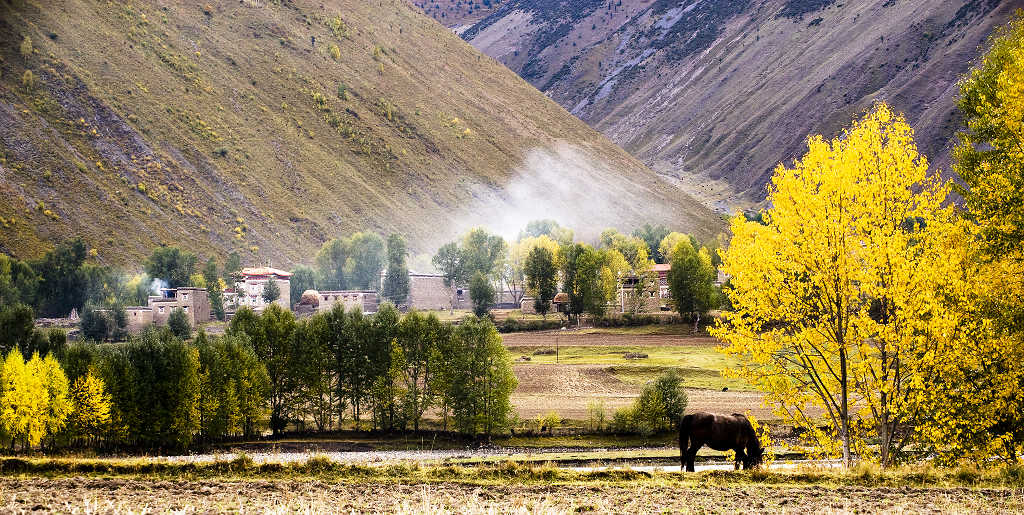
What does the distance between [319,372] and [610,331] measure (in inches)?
2246

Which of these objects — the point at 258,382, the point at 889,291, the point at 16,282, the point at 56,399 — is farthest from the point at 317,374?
the point at 16,282

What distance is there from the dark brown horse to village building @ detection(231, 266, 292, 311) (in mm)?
112676

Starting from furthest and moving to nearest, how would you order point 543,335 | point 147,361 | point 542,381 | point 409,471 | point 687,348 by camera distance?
point 543,335 → point 687,348 → point 542,381 → point 147,361 → point 409,471

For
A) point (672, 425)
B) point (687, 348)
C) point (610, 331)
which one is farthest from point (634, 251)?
point (672, 425)

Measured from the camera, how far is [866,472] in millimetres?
22703

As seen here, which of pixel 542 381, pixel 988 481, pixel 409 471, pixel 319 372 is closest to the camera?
pixel 988 481

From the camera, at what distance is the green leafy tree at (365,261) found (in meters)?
164

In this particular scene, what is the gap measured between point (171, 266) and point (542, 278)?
61643 millimetres

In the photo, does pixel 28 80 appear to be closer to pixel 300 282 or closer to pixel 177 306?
pixel 300 282

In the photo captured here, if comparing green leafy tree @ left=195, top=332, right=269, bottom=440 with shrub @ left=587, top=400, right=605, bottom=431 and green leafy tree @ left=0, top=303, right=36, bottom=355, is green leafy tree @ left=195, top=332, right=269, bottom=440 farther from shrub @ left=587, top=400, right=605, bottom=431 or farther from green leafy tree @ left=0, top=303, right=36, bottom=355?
shrub @ left=587, top=400, right=605, bottom=431

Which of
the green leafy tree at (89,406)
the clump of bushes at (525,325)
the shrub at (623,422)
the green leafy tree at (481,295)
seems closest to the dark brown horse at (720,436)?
the shrub at (623,422)

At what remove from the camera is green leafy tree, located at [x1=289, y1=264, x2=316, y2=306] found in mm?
149875

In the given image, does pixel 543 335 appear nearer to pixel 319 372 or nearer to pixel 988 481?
pixel 319 372

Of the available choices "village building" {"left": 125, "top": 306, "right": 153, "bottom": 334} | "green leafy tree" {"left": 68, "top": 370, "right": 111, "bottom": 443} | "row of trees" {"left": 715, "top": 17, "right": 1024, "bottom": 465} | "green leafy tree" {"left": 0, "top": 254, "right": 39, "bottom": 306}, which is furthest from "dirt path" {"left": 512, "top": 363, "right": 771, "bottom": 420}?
"green leafy tree" {"left": 0, "top": 254, "right": 39, "bottom": 306}
